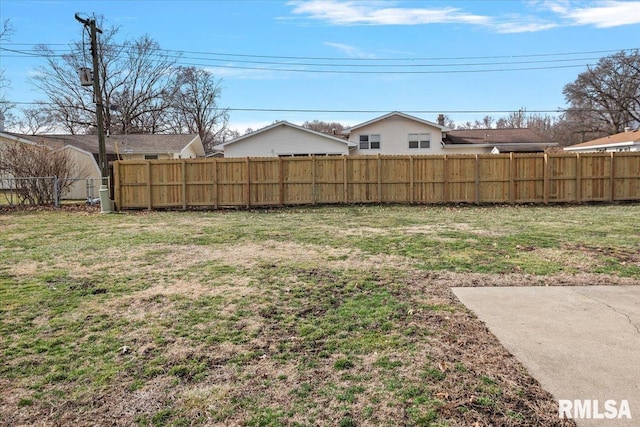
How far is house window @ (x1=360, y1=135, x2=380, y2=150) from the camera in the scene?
2596cm

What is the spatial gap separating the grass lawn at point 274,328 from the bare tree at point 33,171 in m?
9.01

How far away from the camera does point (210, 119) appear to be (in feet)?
151

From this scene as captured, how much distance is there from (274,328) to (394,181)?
1195 centimetres

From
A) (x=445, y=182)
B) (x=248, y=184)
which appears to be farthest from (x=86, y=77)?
(x=445, y=182)

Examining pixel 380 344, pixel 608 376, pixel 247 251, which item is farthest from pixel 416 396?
pixel 247 251

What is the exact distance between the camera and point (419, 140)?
25.8 meters

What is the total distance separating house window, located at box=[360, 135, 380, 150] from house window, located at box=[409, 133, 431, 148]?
75.2 inches

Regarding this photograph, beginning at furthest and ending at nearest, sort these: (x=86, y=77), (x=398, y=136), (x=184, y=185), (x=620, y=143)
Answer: (x=620, y=143) → (x=398, y=136) → (x=86, y=77) → (x=184, y=185)

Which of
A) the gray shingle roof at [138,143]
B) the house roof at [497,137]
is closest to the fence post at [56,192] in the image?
the gray shingle roof at [138,143]

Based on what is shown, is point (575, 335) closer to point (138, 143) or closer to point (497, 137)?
point (138, 143)

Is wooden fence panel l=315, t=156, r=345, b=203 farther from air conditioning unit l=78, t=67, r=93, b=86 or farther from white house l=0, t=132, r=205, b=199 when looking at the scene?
white house l=0, t=132, r=205, b=199

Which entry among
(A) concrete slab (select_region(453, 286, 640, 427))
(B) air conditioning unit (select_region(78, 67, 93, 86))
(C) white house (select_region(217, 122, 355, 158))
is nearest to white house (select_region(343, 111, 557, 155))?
(C) white house (select_region(217, 122, 355, 158))

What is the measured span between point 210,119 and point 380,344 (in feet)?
150

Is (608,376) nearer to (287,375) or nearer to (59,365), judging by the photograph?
(287,375)
